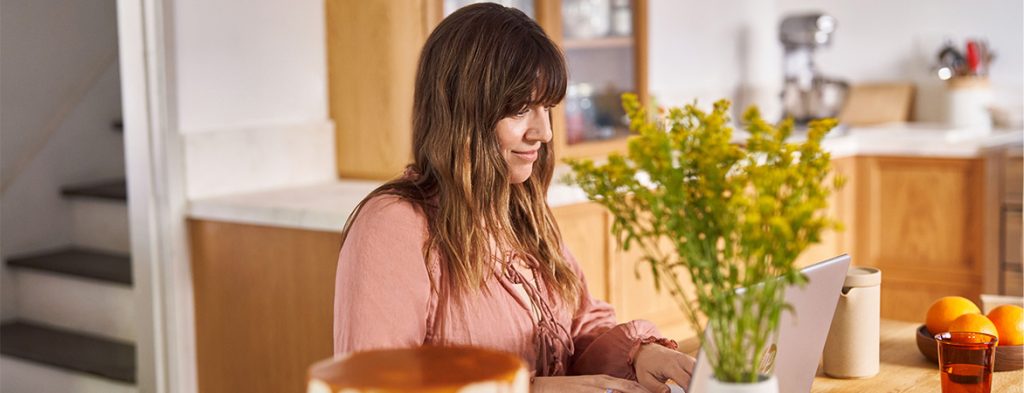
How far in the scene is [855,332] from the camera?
1.63m

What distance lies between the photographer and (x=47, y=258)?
3678 mm

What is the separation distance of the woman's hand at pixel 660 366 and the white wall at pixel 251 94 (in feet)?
5.40

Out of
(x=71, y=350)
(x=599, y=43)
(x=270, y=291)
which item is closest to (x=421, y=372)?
(x=270, y=291)

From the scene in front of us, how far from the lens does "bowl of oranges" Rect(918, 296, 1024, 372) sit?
164cm

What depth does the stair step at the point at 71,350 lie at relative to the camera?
320 centimetres

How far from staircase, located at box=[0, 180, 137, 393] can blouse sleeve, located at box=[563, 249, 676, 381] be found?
1.76 meters

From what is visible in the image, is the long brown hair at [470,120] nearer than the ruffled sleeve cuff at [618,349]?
Yes

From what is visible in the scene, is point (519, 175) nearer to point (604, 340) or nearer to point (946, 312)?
point (604, 340)

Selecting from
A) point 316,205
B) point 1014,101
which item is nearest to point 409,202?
point 316,205

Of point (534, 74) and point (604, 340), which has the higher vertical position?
point (534, 74)

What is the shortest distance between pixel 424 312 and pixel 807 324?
0.48 meters

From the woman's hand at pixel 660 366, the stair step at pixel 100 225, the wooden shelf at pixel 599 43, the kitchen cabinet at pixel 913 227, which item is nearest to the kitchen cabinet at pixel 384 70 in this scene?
the wooden shelf at pixel 599 43

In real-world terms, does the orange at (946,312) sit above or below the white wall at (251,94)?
below

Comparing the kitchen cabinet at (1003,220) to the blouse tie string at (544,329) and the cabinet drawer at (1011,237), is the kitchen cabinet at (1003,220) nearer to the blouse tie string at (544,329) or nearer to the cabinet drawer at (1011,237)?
the cabinet drawer at (1011,237)
